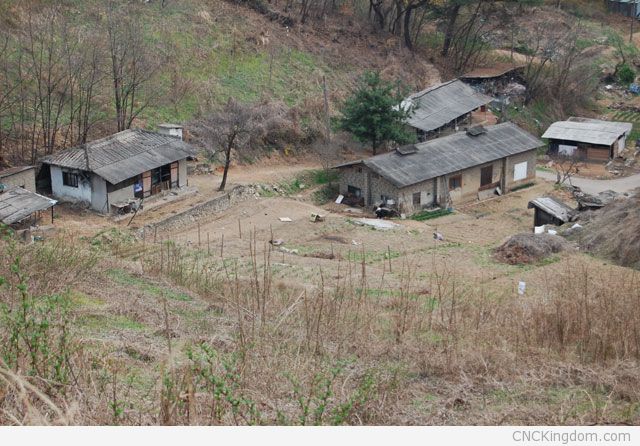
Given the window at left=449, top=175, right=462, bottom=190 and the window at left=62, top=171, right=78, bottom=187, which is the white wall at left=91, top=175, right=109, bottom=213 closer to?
the window at left=62, top=171, right=78, bottom=187

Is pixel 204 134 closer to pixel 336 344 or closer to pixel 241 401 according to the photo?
pixel 336 344

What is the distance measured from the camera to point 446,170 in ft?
101

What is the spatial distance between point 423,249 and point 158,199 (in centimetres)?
888

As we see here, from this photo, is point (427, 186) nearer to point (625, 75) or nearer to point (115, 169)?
point (115, 169)

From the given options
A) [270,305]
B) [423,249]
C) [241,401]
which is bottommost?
[423,249]

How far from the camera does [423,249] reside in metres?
24.4

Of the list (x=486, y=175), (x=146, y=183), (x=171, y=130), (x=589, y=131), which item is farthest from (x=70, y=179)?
(x=589, y=131)

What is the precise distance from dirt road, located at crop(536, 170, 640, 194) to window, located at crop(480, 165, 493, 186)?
3.52 metres

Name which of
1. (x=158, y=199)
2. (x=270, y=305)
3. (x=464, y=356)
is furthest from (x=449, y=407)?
(x=158, y=199)

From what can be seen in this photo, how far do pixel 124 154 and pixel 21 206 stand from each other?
467cm

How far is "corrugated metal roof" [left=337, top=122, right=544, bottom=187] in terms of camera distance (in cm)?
3019

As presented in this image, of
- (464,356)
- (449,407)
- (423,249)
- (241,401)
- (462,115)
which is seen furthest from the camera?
(462,115)

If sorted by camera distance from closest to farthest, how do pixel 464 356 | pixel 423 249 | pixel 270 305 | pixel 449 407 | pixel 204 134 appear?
1. pixel 449 407
2. pixel 464 356
3. pixel 270 305
4. pixel 423 249
5. pixel 204 134

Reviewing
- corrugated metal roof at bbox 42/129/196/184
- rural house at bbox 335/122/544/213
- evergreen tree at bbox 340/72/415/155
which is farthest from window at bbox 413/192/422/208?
corrugated metal roof at bbox 42/129/196/184
